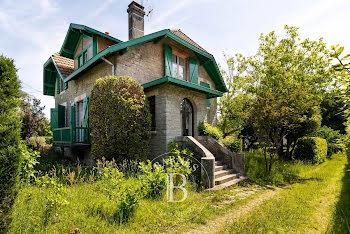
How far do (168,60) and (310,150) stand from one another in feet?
30.2

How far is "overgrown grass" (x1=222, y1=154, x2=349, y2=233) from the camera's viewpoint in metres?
3.30

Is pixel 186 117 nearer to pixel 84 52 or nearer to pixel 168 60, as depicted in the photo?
pixel 168 60

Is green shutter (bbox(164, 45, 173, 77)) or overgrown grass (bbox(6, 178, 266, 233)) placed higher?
green shutter (bbox(164, 45, 173, 77))

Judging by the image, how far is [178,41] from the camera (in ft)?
29.1

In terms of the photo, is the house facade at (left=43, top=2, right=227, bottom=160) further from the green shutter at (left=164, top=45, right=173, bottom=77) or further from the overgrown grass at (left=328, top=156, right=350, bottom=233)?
the overgrown grass at (left=328, top=156, right=350, bottom=233)

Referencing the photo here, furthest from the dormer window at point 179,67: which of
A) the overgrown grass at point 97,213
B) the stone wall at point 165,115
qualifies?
the overgrown grass at point 97,213

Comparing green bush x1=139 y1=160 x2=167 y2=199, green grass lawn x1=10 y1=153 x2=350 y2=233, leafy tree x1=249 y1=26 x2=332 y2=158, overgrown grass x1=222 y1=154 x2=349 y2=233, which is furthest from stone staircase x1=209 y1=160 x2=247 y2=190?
leafy tree x1=249 y1=26 x2=332 y2=158

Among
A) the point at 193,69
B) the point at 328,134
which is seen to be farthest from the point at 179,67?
the point at 328,134

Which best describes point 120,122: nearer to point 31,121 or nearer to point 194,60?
point 194,60

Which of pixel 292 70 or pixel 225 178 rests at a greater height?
pixel 292 70

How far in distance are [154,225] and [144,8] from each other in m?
10.6

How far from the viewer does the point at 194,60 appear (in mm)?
10766

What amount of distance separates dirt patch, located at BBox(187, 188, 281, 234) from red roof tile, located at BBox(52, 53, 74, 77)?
428 inches

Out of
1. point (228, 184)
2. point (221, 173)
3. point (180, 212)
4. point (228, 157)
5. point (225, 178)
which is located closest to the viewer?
point (180, 212)
